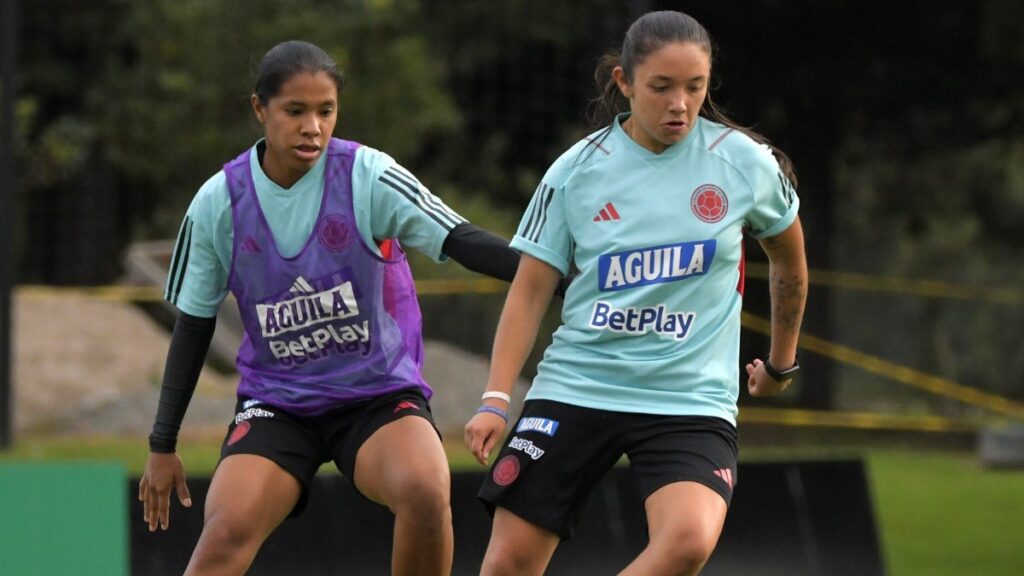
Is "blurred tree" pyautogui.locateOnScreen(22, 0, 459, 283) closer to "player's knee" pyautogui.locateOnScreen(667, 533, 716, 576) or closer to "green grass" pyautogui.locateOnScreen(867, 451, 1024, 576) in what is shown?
"green grass" pyautogui.locateOnScreen(867, 451, 1024, 576)

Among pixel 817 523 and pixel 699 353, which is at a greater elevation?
pixel 699 353

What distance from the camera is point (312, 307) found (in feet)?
16.9

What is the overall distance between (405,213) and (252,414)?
2.38 ft

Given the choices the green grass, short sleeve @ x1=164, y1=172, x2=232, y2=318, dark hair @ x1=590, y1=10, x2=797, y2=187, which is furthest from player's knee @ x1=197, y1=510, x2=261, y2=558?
the green grass

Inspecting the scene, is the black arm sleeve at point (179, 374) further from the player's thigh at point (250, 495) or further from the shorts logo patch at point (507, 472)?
the shorts logo patch at point (507, 472)

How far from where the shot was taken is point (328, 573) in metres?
6.79

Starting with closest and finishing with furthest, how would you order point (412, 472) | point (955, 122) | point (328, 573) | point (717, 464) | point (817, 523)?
1. point (717, 464)
2. point (412, 472)
3. point (328, 573)
4. point (817, 523)
5. point (955, 122)

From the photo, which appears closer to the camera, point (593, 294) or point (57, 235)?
point (593, 294)

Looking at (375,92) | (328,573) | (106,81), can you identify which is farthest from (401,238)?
(106,81)

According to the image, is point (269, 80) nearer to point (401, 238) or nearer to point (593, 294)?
point (401, 238)

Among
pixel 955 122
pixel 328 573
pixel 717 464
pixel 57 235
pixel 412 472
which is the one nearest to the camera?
pixel 717 464

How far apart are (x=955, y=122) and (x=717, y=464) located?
37.8ft

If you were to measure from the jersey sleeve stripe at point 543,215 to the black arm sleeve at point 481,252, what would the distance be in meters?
0.25

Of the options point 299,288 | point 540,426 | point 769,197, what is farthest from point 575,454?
point 299,288
